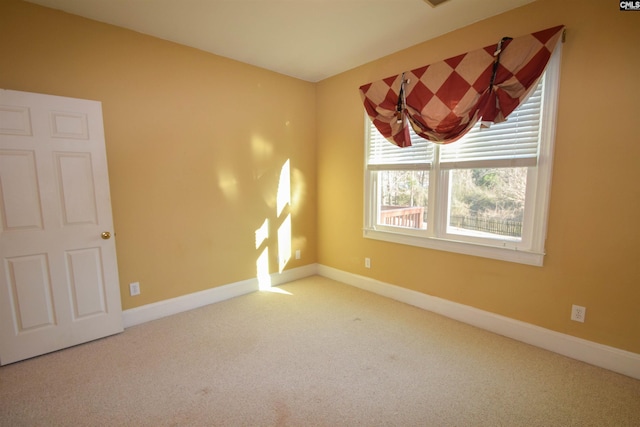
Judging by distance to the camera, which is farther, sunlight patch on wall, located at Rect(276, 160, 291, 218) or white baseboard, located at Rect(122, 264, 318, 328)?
sunlight patch on wall, located at Rect(276, 160, 291, 218)

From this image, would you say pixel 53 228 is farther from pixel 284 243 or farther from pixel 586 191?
pixel 586 191

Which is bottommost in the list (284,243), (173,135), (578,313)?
(578,313)

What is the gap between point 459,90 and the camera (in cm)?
251

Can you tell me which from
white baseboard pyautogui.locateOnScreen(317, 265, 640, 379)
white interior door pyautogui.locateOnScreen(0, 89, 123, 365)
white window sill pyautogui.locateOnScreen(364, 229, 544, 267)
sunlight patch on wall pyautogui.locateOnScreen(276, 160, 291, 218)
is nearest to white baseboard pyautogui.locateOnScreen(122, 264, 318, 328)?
white interior door pyautogui.locateOnScreen(0, 89, 123, 365)

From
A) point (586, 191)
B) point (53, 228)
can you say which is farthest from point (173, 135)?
point (586, 191)

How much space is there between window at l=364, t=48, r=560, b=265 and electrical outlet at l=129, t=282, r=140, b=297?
256 cm

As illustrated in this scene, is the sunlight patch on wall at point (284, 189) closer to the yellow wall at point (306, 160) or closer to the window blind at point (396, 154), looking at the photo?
the yellow wall at point (306, 160)

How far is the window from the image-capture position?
2.22 m

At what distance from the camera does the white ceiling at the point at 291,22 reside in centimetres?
216

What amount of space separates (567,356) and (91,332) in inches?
153

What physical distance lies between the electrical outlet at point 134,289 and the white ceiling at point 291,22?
2.32m

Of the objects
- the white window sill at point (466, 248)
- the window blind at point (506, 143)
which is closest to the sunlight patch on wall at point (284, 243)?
the white window sill at point (466, 248)

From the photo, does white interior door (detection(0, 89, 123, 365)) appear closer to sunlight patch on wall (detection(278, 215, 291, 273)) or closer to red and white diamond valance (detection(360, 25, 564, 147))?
sunlight patch on wall (detection(278, 215, 291, 273))

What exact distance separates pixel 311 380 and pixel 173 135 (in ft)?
8.29
